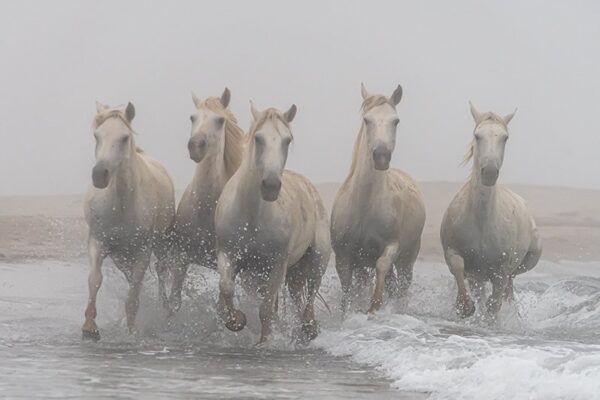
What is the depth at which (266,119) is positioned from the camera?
949cm

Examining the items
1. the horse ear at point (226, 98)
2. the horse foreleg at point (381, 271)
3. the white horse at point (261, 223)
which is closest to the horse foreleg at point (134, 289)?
the white horse at point (261, 223)

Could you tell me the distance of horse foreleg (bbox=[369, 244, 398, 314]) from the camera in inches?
430

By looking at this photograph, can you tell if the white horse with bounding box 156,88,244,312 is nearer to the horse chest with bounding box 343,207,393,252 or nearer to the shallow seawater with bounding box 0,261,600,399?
the shallow seawater with bounding box 0,261,600,399

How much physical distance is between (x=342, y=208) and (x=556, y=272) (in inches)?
548

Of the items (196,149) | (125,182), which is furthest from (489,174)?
(125,182)

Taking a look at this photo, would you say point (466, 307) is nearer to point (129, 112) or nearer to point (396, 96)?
point (396, 96)

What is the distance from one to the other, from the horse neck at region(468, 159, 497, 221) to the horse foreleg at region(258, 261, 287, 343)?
2.29 m

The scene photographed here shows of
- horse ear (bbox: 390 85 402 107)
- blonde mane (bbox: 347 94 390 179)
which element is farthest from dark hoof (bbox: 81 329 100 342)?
horse ear (bbox: 390 85 402 107)

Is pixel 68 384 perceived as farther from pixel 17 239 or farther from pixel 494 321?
pixel 17 239

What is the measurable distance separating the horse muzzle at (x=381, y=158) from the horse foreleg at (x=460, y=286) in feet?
5.08

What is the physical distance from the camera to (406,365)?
856cm

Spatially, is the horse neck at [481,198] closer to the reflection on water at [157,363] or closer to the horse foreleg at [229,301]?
the reflection on water at [157,363]

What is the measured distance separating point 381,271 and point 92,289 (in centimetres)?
248

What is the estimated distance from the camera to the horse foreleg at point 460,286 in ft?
36.9
